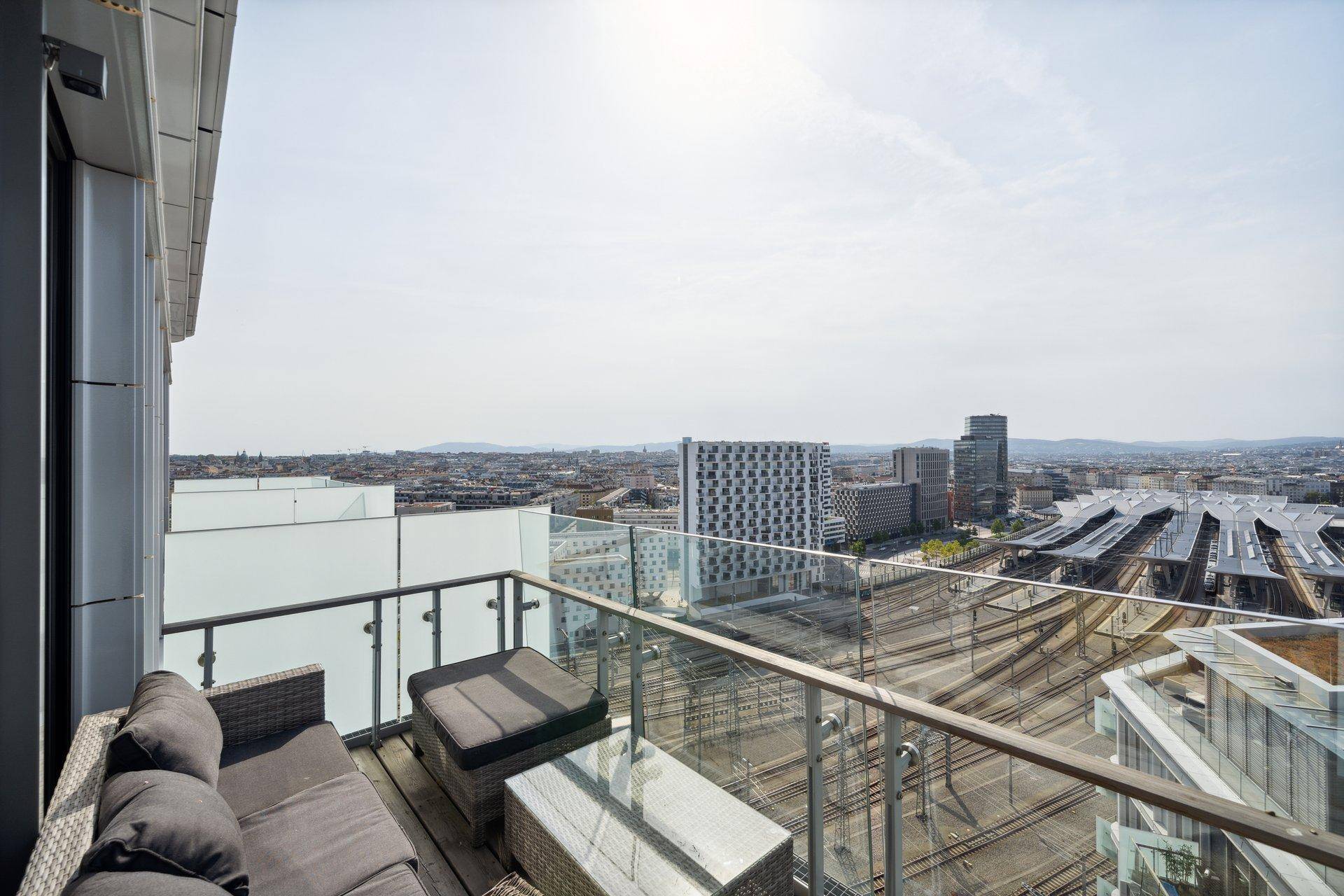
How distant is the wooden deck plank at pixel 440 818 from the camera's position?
1.99 m

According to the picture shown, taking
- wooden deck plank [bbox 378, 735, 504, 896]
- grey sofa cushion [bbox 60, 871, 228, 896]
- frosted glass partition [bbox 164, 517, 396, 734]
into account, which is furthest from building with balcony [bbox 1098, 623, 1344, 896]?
frosted glass partition [bbox 164, 517, 396, 734]

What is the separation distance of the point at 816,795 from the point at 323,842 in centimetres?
144

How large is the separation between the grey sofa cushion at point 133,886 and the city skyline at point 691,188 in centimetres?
260

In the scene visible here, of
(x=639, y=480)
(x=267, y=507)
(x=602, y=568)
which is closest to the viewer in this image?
(x=602, y=568)

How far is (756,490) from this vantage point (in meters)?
33.6

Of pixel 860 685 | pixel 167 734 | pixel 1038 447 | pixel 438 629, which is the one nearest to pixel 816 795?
pixel 860 685

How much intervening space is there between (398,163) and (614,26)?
7.75 feet

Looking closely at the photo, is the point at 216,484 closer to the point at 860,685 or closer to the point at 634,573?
the point at 634,573

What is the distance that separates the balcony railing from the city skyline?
2571 mm

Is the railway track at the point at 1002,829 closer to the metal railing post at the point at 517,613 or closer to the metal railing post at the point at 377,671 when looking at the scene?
the metal railing post at the point at 517,613

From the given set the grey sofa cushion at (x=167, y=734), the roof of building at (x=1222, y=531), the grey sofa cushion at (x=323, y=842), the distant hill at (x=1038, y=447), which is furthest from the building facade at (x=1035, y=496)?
the grey sofa cushion at (x=167, y=734)

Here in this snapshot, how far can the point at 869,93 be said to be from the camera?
6855mm

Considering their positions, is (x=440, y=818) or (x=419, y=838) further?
(x=440, y=818)

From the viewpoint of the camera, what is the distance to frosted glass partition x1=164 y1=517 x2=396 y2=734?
2760 millimetres
